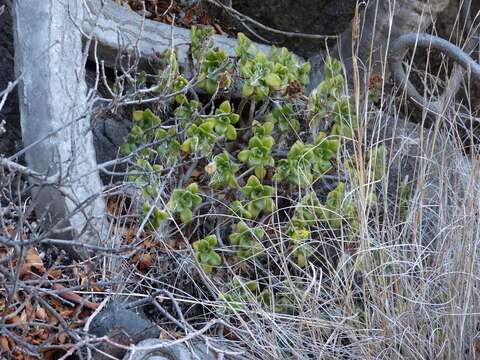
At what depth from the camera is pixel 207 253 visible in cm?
359

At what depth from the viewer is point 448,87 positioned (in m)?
3.91

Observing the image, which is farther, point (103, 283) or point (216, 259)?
point (216, 259)

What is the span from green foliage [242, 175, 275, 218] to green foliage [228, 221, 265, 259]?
11 cm

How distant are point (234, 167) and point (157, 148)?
0.38 m

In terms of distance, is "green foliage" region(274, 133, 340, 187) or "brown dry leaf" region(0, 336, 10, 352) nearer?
"brown dry leaf" region(0, 336, 10, 352)

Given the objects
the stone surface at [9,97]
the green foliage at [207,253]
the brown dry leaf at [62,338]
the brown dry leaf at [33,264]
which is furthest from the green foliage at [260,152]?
the stone surface at [9,97]

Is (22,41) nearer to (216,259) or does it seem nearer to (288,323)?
(216,259)

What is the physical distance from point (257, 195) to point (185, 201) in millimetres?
308

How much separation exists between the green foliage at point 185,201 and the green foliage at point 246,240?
20cm

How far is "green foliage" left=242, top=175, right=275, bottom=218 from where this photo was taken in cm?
371

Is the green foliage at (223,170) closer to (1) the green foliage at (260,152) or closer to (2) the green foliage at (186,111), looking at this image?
(1) the green foliage at (260,152)

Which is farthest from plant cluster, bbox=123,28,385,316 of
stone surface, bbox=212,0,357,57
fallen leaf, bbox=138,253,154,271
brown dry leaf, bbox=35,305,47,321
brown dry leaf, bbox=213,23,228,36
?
stone surface, bbox=212,0,357,57

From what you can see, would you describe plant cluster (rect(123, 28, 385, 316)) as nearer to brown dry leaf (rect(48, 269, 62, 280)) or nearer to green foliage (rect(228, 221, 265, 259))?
green foliage (rect(228, 221, 265, 259))

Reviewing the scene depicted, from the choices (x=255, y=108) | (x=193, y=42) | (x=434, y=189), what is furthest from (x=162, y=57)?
(x=434, y=189)
